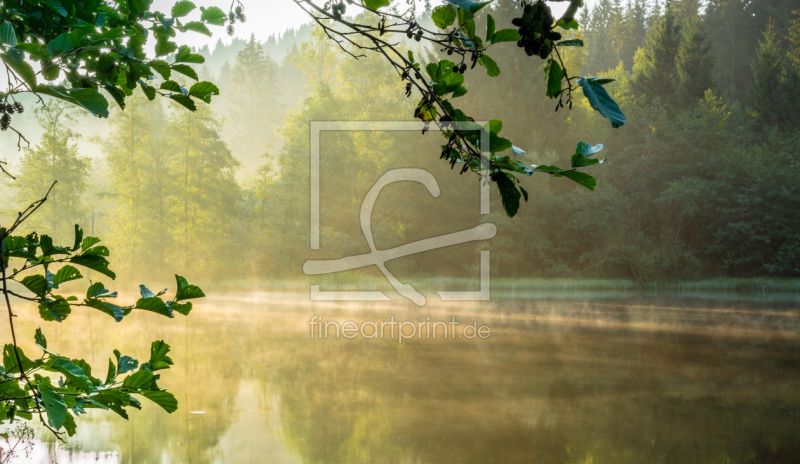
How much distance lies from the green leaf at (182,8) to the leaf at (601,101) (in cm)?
91

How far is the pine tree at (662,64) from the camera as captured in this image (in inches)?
955

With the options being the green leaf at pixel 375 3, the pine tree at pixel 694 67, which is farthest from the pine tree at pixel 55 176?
the green leaf at pixel 375 3

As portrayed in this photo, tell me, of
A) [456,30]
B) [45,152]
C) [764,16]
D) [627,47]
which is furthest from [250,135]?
[456,30]

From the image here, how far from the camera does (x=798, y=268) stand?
19422 millimetres

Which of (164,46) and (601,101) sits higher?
(164,46)

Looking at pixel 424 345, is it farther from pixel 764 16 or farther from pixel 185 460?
pixel 764 16

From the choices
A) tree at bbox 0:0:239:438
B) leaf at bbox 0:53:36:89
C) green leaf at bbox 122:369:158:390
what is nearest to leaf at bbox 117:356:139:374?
tree at bbox 0:0:239:438

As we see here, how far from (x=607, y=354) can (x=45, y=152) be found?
922 inches

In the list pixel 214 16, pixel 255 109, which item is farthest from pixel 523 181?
pixel 255 109

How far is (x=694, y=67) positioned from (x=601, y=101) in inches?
1042

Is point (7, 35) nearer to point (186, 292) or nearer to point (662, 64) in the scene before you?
point (186, 292)

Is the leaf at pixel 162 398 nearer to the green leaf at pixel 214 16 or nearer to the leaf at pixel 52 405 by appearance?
the leaf at pixel 52 405

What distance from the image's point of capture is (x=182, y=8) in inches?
47.9

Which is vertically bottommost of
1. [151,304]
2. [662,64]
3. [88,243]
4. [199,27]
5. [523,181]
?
[151,304]
